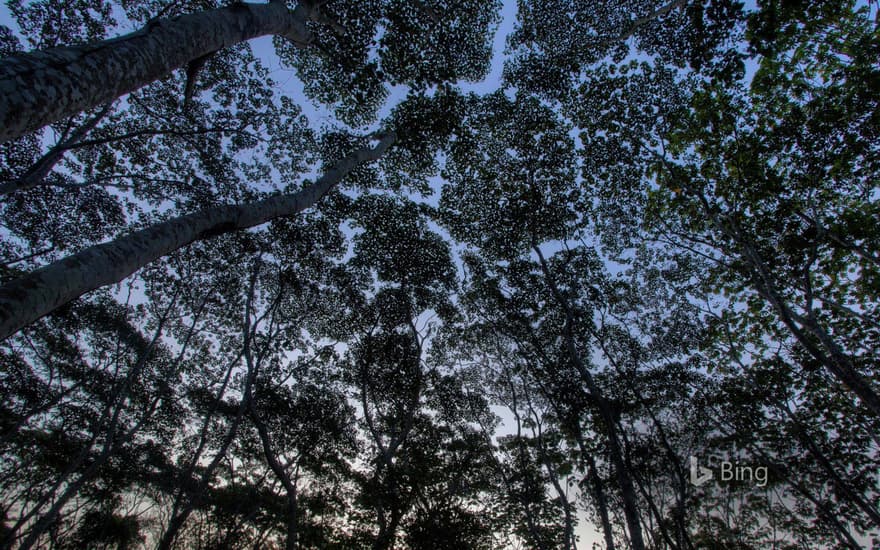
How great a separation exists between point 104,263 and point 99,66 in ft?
4.85

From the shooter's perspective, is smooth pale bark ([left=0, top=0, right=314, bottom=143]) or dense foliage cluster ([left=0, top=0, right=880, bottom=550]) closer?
smooth pale bark ([left=0, top=0, right=314, bottom=143])

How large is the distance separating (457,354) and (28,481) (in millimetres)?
23951

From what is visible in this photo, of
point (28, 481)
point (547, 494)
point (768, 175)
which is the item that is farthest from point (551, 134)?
point (28, 481)

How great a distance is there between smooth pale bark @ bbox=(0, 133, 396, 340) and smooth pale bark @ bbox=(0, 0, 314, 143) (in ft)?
2.96

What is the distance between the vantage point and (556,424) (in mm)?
14578

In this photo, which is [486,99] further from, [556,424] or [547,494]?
→ [547,494]

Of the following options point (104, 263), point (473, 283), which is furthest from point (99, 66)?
point (473, 283)

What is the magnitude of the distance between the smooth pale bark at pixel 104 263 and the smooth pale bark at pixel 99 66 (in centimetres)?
90

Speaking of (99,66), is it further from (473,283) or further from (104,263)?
(473,283)

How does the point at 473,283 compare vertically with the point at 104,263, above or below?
above

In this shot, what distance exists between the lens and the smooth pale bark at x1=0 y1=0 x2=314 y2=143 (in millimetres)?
2041

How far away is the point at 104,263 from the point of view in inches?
109

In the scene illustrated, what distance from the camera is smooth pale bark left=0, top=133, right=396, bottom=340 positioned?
216 cm

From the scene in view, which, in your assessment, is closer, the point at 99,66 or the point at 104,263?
the point at 99,66
